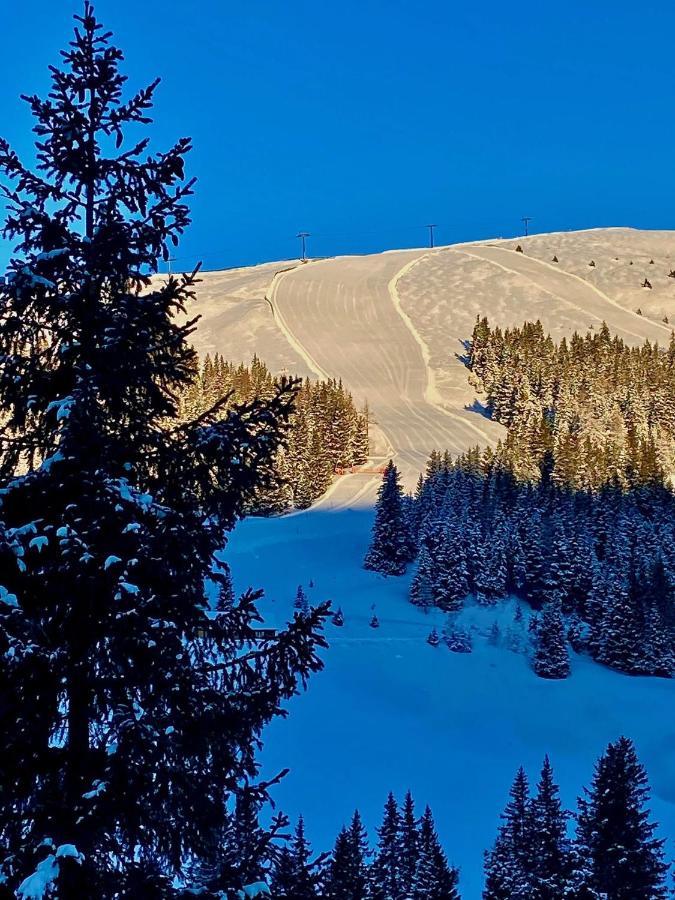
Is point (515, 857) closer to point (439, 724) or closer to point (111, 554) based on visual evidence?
point (439, 724)

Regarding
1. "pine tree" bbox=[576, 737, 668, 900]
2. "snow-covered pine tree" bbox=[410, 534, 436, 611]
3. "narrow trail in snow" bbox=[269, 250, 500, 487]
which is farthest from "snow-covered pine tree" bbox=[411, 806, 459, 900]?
"narrow trail in snow" bbox=[269, 250, 500, 487]

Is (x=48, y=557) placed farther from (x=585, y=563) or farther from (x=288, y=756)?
(x=585, y=563)

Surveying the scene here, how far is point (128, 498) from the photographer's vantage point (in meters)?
6.20

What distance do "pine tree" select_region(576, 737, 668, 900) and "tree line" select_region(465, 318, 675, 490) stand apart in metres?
46.0

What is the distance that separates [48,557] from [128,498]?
712mm

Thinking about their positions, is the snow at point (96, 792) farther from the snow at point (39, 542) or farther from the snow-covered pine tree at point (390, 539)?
the snow-covered pine tree at point (390, 539)

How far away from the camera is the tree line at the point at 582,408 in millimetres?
68750

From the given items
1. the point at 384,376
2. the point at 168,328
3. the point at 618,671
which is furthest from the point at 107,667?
the point at 384,376

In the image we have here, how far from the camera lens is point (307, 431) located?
75.9 meters

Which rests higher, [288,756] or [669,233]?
[669,233]

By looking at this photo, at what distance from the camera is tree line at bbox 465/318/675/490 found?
68.8m

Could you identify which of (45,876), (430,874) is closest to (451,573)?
(430,874)

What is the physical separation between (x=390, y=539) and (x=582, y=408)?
3465 centimetres

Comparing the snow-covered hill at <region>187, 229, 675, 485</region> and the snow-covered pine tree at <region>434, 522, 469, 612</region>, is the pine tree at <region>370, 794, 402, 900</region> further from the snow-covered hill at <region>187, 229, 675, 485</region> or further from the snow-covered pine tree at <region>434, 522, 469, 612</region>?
the snow-covered hill at <region>187, 229, 675, 485</region>
